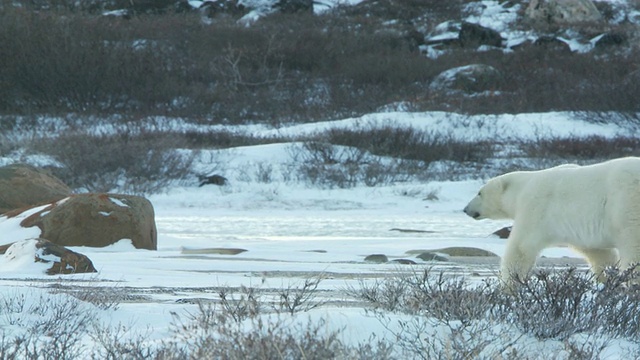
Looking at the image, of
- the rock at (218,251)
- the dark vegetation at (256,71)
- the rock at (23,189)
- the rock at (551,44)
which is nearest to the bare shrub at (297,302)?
the rock at (218,251)

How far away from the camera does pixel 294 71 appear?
104 feet

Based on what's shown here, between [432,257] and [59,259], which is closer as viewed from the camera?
[59,259]

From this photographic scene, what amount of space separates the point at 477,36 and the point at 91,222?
95.1ft

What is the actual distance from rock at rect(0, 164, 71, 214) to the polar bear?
6.08 m

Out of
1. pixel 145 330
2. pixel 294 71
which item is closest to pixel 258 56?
pixel 294 71

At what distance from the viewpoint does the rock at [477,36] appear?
3584 centimetres

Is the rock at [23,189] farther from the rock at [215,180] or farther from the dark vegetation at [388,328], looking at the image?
the dark vegetation at [388,328]

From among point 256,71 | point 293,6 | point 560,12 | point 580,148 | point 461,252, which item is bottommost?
point 461,252

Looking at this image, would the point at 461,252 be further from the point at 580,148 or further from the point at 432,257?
the point at 580,148

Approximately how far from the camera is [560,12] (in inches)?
1582

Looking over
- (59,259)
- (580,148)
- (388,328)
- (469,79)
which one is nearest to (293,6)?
(469,79)

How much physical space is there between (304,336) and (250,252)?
20.1ft

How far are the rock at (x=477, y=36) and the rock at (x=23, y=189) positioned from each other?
26.3m

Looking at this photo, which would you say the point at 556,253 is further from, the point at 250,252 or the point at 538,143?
the point at 538,143
